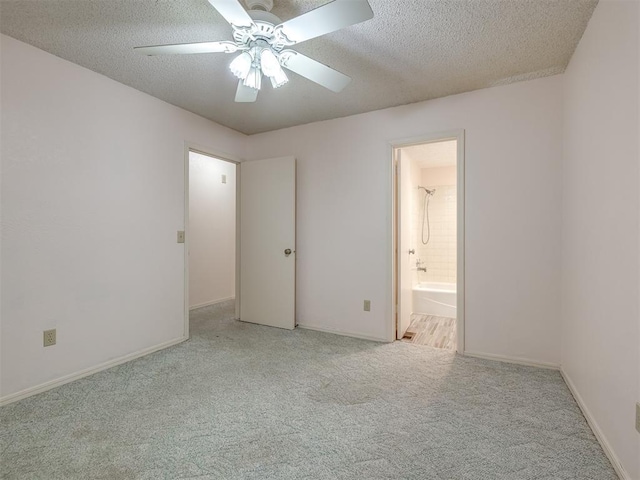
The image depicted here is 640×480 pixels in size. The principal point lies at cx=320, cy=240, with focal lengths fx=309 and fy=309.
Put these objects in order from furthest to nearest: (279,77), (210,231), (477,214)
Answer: (210,231) < (477,214) < (279,77)

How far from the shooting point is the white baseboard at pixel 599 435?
53.9 inches

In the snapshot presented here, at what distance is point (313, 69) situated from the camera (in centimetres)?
186

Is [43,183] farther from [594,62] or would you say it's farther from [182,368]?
[594,62]

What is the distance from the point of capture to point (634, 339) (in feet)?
4.19

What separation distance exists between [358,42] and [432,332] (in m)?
2.96

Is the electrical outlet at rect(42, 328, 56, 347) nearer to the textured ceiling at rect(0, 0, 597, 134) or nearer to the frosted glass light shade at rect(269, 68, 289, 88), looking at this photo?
the textured ceiling at rect(0, 0, 597, 134)

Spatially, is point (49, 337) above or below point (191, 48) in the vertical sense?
below

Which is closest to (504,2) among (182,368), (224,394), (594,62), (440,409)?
(594,62)

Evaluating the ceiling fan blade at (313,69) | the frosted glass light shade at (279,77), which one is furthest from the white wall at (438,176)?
the frosted glass light shade at (279,77)

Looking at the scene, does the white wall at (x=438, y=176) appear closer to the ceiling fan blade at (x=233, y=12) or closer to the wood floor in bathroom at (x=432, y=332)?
the wood floor in bathroom at (x=432, y=332)

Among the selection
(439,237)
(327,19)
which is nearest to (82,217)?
(327,19)

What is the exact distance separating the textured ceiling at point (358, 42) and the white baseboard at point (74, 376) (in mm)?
2299

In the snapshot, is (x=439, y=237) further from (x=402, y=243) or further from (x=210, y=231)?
(x=210, y=231)

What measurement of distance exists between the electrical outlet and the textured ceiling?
6.40ft
